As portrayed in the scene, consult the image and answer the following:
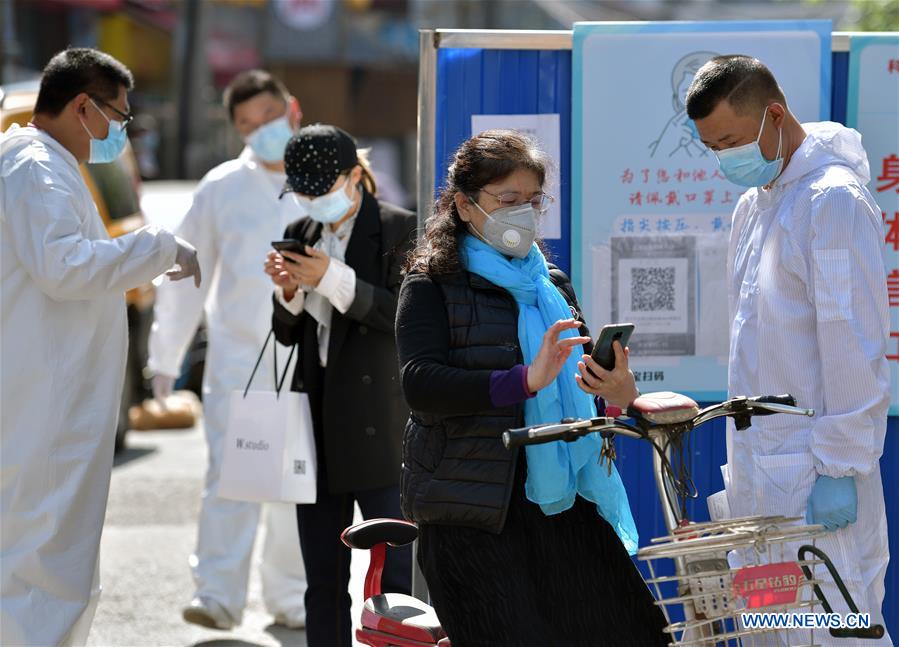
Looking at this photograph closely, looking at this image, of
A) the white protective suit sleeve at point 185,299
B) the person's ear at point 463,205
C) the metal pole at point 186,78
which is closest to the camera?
the person's ear at point 463,205

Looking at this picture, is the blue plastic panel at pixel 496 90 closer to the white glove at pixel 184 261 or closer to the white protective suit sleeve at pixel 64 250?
the white glove at pixel 184 261

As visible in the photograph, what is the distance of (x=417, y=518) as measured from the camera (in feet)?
11.2

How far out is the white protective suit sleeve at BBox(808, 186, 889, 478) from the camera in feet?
11.8

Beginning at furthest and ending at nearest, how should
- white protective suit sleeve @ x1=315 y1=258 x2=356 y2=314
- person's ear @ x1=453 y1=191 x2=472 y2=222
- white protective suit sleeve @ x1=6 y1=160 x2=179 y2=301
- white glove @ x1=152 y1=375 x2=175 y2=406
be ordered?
white glove @ x1=152 y1=375 x2=175 y2=406, white protective suit sleeve @ x1=315 y1=258 x2=356 y2=314, white protective suit sleeve @ x1=6 y1=160 x2=179 y2=301, person's ear @ x1=453 y1=191 x2=472 y2=222

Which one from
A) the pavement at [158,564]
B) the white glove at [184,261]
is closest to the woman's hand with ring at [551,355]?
the white glove at [184,261]

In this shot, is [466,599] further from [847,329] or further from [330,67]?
[330,67]

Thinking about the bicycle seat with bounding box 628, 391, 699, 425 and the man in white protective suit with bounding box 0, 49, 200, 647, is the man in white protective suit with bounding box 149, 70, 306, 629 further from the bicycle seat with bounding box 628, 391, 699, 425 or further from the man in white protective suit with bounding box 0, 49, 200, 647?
the bicycle seat with bounding box 628, 391, 699, 425

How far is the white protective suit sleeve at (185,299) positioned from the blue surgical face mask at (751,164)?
10.0 feet

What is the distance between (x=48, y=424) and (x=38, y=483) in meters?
0.19

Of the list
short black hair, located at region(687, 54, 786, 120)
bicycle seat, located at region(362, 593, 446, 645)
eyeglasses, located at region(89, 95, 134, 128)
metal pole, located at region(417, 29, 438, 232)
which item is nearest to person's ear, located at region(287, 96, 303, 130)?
eyeglasses, located at region(89, 95, 134, 128)

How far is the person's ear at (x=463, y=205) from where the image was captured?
352 centimetres

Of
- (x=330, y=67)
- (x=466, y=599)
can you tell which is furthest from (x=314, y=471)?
(x=330, y=67)

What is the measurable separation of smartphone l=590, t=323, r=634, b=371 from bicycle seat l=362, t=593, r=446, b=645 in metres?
0.82

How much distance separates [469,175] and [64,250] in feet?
5.09
